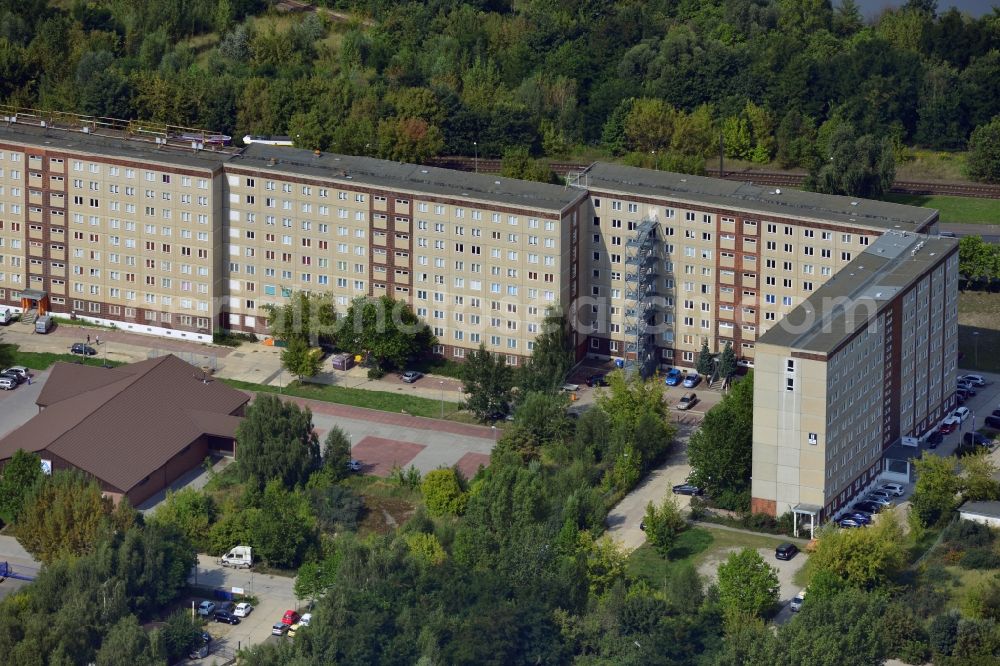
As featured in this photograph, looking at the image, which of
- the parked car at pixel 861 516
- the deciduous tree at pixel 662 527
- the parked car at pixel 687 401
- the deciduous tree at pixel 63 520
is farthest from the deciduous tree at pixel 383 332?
the parked car at pixel 861 516

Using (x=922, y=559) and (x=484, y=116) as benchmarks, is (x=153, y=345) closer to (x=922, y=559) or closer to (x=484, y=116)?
(x=484, y=116)

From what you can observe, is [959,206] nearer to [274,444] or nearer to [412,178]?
[412,178]

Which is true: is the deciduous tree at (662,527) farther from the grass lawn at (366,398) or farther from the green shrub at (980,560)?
the grass lawn at (366,398)

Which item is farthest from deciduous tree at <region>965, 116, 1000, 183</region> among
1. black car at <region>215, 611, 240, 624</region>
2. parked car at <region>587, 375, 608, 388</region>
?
black car at <region>215, 611, 240, 624</region>

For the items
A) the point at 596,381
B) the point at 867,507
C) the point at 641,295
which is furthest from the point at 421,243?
the point at 867,507

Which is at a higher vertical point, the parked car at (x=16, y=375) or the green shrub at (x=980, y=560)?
the parked car at (x=16, y=375)
